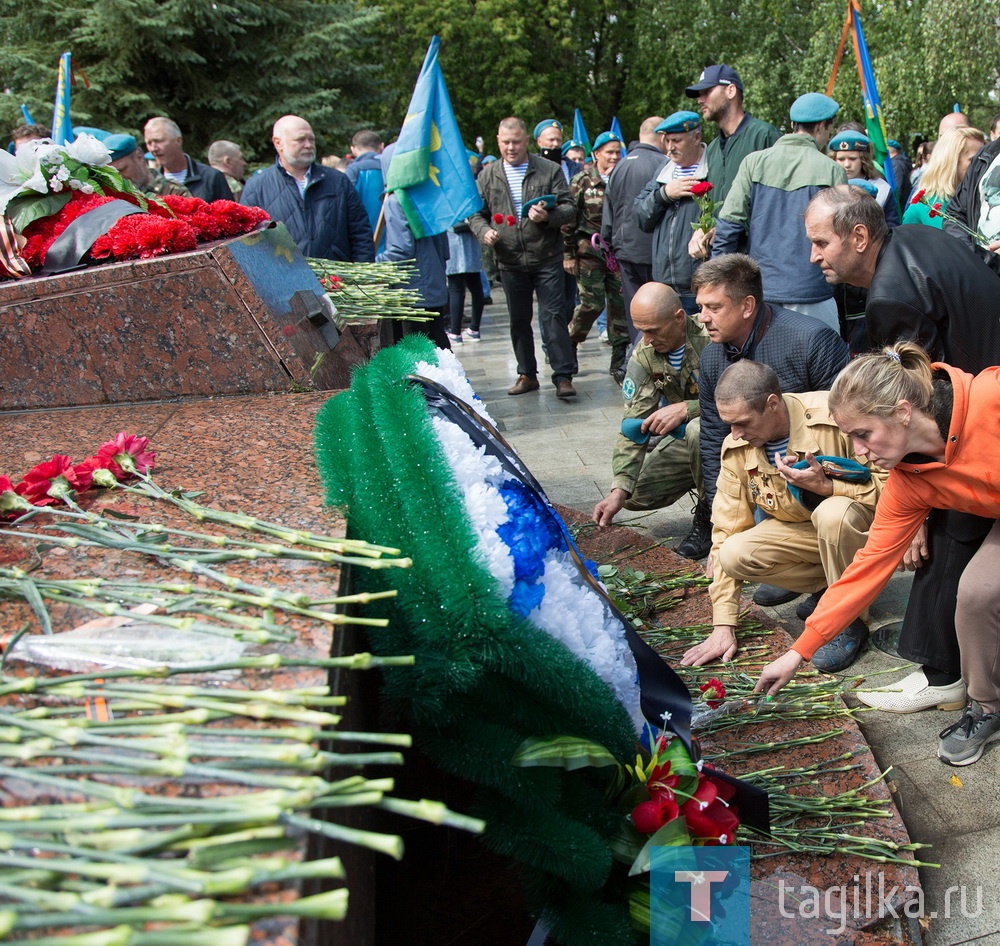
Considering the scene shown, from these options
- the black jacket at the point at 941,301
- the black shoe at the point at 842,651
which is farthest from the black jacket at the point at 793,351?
the black shoe at the point at 842,651

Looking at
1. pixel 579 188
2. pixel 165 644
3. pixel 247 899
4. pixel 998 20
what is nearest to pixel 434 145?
pixel 579 188

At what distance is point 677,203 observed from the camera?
6539 mm

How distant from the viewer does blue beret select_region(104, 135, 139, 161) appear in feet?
19.2

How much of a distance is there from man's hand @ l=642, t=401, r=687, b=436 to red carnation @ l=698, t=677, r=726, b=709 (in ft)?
5.77

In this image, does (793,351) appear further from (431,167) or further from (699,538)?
(431,167)

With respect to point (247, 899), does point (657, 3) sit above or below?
above

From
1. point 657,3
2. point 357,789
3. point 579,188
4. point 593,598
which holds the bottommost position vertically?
point 593,598

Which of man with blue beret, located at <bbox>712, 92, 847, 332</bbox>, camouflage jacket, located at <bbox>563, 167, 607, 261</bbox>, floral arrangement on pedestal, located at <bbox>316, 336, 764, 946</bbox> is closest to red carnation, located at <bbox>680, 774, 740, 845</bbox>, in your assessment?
floral arrangement on pedestal, located at <bbox>316, 336, 764, 946</bbox>

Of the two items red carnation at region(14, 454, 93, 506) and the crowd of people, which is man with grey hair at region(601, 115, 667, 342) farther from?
red carnation at region(14, 454, 93, 506)

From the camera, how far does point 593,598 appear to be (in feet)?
7.36

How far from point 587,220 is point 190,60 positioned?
376 inches

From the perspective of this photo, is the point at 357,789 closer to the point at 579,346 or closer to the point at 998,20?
the point at 579,346

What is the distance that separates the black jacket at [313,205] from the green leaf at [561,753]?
16.2 ft

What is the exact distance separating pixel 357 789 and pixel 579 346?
31.8ft
